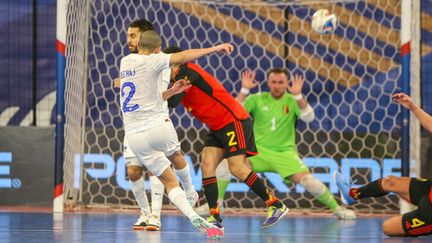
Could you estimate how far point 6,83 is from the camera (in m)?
10.6

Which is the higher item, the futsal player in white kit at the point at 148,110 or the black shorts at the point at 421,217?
the futsal player in white kit at the point at 148,110

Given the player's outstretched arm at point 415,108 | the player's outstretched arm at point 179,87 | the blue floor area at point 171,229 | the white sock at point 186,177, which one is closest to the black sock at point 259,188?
the blue floor area at point 171,229

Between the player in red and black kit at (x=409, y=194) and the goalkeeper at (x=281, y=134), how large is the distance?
203 centimetres

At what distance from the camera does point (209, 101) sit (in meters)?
7.58

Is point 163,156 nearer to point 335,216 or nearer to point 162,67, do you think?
point 162,67

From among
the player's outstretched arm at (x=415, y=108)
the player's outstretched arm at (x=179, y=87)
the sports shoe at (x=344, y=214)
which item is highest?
the player's outstretched arm at (x=179, y=87)

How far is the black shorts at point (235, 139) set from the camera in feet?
24.8

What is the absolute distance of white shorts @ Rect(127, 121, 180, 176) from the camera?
6.58 metres

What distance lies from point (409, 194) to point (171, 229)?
201 cm

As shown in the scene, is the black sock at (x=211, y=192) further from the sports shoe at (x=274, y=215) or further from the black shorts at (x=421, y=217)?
the black shorts at (x=421, y=217)

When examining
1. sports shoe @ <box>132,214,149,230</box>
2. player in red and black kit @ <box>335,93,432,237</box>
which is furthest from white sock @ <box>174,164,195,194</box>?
player in red and black kit @ <box>335,93,432,237</box>

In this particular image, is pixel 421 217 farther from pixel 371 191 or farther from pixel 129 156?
pixel 129 156

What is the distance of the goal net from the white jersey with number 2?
3404 millimetres

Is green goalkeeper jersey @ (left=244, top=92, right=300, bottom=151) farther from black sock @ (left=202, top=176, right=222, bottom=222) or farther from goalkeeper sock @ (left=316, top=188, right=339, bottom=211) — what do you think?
black sock @ (left=202, top=176, right=222, bottom=222)
